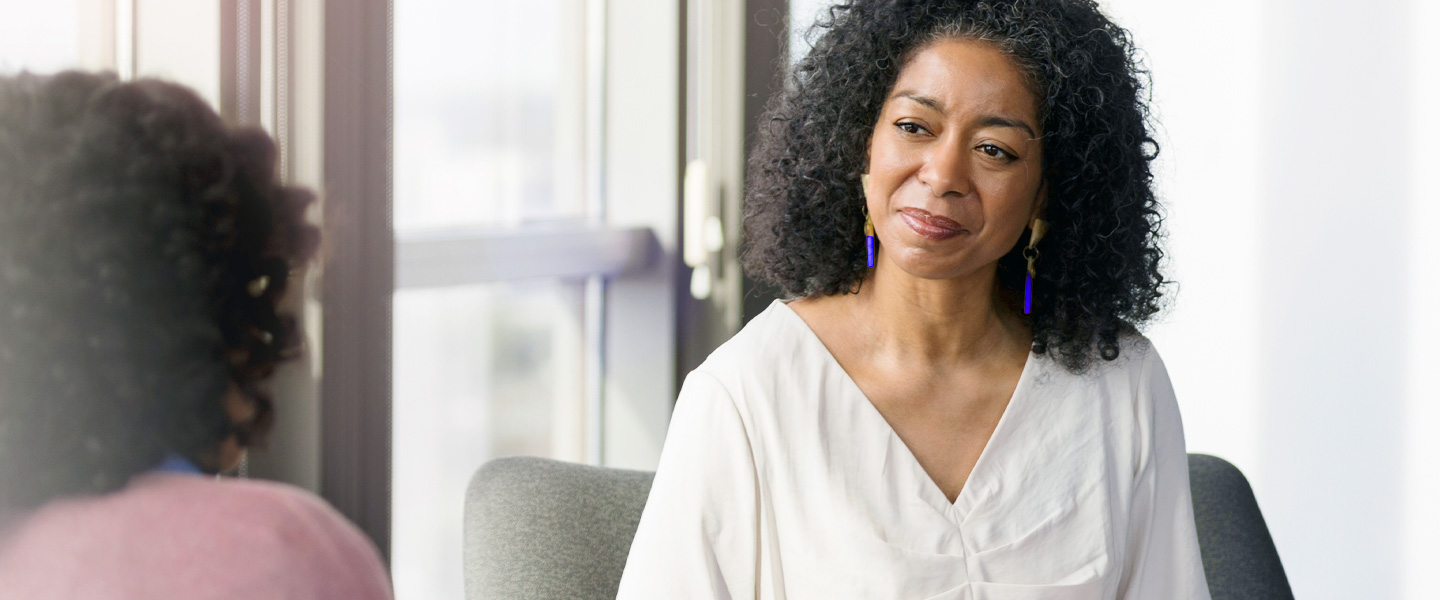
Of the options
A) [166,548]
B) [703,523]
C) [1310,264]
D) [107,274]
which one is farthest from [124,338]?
[1310,264]

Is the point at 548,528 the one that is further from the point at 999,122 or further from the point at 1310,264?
the point at 1310,264

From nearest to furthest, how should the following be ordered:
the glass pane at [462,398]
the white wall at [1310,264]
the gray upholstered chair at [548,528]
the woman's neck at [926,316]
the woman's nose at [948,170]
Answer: the woman's nose at [948,170], the woman's neck at [926,316], the gray upholstered chair at [548,528], the glass pane at [462,398], the white wall at [1310,264]

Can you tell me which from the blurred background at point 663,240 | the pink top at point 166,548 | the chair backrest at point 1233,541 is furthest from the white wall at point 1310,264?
the pink top at point 166,548

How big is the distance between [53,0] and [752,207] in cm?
84

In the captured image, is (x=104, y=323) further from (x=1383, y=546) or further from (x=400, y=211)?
(x=1383, y=546)

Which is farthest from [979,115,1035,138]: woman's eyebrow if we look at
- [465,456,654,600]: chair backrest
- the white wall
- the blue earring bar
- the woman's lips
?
the white wall

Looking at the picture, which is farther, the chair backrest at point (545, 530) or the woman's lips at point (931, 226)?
the chair backrest at point (545, 530)

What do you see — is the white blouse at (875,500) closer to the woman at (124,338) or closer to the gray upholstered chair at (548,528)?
the gray upholstered chair at (548,528)

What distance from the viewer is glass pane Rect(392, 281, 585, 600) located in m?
1.54

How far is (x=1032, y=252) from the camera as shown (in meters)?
1.37

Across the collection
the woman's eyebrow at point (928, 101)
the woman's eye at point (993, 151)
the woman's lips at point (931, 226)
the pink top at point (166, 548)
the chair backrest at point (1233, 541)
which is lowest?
the chair backrest at point (1233, 541)

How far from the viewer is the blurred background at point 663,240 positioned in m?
1.22

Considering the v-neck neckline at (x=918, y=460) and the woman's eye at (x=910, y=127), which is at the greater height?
the woman's eye at (x=910, y=127)

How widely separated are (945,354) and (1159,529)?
318 millimetres
